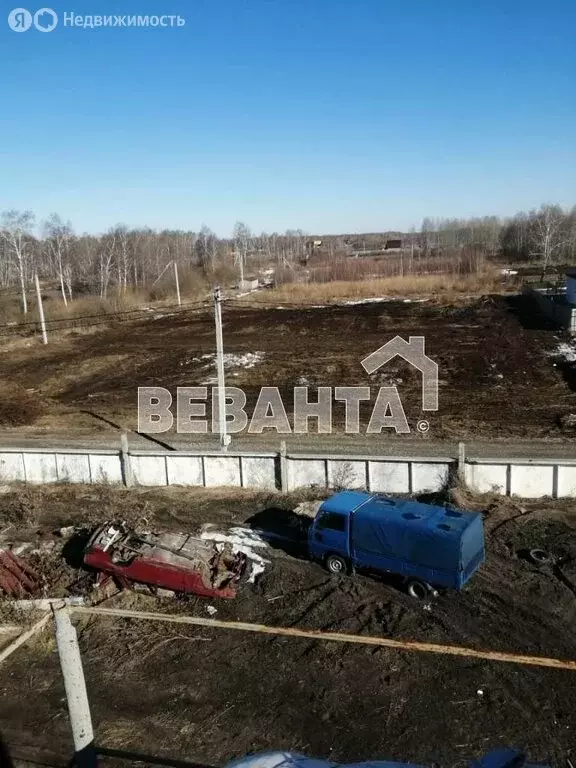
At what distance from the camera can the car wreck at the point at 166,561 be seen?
12.8 meters

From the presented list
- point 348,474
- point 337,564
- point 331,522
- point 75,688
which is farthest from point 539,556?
point 75,688

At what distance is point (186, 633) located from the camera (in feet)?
39.0

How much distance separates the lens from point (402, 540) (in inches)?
491

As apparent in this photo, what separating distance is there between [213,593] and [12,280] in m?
90.3

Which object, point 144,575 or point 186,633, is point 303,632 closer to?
point 186,633

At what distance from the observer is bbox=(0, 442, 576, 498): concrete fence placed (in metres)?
16.8

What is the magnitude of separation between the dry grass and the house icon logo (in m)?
26.4

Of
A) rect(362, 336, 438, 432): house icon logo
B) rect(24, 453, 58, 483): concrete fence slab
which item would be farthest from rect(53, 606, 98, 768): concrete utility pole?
rect(362, 336, 438, 432): house icon logo

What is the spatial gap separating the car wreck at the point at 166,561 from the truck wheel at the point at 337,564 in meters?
1.88

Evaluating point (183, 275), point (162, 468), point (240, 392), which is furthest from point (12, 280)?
point (162, 468)

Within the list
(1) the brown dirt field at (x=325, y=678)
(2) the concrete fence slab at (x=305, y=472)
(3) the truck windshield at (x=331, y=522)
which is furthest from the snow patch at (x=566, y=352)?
(3) the truck windshield at (x=331, y=522)

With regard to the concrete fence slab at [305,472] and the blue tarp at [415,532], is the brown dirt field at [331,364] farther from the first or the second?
the blue tarp at [415,532]

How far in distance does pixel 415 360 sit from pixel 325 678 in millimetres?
27228

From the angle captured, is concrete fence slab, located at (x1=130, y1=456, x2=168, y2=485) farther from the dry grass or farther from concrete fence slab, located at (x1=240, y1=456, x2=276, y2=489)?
the dry grass
